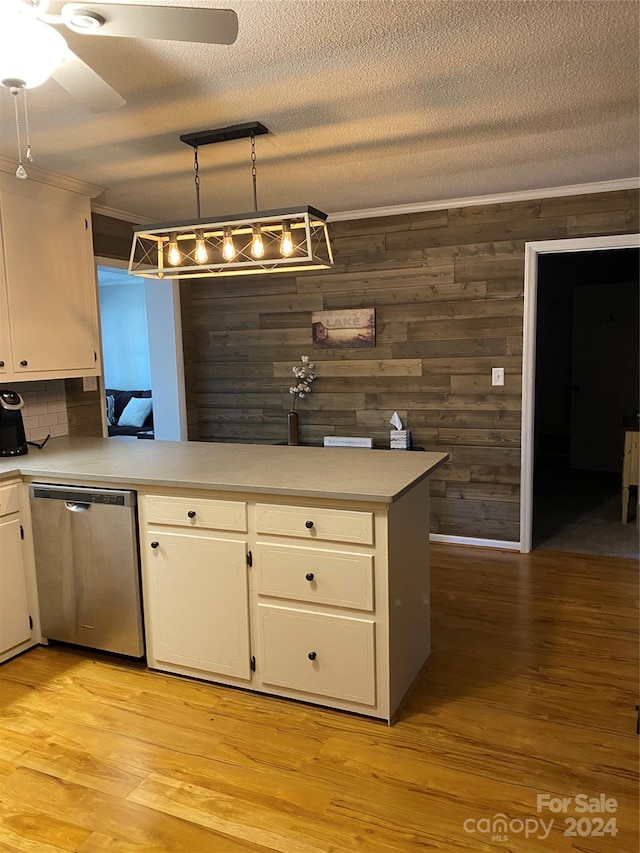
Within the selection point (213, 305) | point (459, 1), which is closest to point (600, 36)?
point (459, 1)

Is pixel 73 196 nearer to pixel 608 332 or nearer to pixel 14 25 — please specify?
pixel 14 25

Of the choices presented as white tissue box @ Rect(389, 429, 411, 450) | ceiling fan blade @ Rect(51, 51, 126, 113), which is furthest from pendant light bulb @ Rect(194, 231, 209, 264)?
white tissue box @ Rect(389, 429, 411, 450)

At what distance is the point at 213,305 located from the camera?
5.07 m

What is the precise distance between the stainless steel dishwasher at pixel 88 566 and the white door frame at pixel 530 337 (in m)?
2.62

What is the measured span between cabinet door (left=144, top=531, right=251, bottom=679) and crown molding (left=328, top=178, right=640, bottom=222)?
2.78m

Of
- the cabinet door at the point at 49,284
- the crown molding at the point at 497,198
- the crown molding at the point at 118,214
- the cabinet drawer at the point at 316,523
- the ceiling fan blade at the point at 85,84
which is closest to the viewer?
the ceiling fan blade at the point at 85,84

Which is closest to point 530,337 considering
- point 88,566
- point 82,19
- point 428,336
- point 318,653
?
point 428,336

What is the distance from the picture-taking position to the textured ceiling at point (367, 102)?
1938 mm

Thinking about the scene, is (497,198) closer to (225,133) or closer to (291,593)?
(225,133)

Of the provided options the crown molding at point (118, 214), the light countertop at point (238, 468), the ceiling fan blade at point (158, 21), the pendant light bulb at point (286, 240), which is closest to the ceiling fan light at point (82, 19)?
the ceiling fan blade at point (158, 21)

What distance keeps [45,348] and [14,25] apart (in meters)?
2.25

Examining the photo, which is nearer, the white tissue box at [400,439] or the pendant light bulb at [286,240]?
the pendant light bulb at [286,240]

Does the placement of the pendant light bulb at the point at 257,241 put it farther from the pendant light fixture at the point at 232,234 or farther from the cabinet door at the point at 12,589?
the cabinet door at the point at 12,589

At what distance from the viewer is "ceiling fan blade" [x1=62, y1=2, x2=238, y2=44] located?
144 cm
